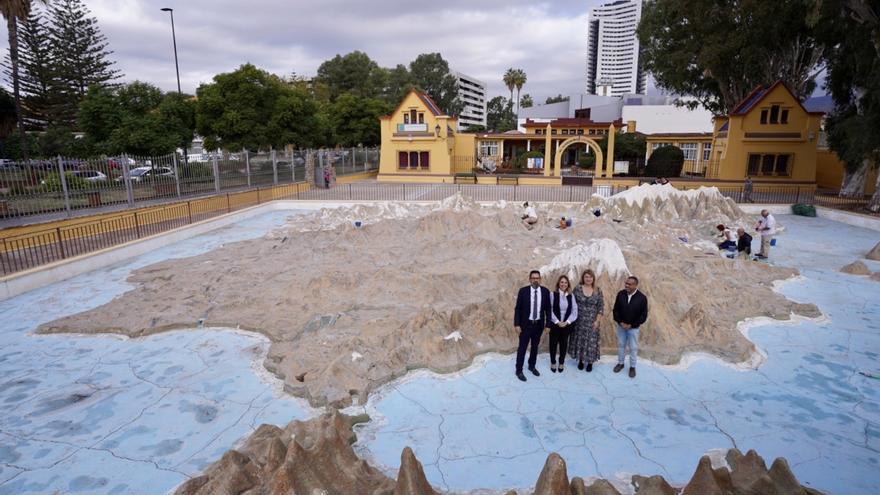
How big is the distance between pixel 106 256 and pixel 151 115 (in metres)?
13.4

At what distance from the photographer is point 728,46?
30516 mm

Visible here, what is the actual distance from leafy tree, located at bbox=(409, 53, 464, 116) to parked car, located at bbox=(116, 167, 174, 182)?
6131 centimetres

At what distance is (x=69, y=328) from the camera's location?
1029cm

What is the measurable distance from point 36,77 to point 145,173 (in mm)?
32779

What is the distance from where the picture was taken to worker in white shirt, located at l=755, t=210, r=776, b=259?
15273 millimetres

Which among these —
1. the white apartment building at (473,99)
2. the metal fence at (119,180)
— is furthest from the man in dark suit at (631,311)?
the white apartment building at (473,99)

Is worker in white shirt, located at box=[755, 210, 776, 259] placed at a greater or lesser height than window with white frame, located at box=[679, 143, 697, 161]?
lesser

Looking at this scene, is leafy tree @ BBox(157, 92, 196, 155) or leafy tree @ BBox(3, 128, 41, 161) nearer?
leafy tree @ BBox(157, 92, 196, 155)

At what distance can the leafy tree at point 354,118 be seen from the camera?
46312mm

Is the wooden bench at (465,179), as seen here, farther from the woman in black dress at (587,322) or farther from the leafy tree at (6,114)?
the leafy tree at (6,114)

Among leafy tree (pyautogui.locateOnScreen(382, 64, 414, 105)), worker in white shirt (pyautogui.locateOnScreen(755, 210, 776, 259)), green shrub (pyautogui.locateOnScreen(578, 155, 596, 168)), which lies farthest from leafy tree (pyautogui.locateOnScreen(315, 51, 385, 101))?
worker in white shirt (pyautogui.locateOnScreen(755, 210, 776, 259))

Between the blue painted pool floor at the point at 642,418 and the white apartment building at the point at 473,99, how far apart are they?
12392cm

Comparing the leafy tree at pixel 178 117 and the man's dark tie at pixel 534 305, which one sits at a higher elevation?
the leafy tree at pixel 178 117

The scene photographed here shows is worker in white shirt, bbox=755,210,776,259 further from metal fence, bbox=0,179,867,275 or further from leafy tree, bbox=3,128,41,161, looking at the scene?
leafy tree, bbox=3,128,41,161
